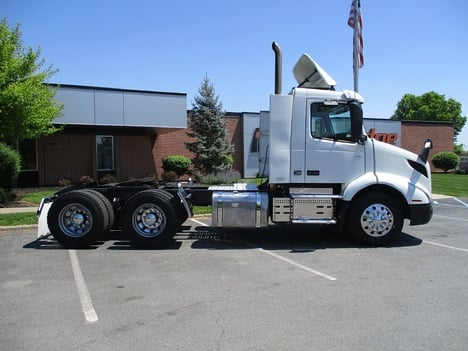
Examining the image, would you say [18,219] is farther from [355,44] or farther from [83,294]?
[355,44]

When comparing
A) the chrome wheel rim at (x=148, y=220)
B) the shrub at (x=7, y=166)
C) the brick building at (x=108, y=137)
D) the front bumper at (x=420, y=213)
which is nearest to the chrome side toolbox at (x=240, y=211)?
the chrome wheel rim at (x=148, y=220)

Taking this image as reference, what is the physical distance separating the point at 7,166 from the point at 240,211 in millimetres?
10974

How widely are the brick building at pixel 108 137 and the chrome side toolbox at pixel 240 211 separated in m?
11.4

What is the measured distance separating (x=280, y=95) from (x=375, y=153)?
6.99ft

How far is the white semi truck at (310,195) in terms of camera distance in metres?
8.29

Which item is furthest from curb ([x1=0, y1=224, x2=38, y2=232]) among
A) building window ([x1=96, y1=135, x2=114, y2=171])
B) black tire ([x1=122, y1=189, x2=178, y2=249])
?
building window ([x1=96, y1=135, x2=114, y2=171])

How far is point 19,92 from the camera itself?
13.1m

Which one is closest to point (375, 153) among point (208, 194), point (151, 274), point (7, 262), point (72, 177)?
point (208, 194)

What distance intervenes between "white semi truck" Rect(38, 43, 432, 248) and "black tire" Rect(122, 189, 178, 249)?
0.02m

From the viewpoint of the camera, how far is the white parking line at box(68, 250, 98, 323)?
4715mm

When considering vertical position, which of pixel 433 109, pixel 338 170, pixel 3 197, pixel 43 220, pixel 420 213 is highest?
pixel 433 109

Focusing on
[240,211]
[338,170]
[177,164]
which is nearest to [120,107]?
[177,164]

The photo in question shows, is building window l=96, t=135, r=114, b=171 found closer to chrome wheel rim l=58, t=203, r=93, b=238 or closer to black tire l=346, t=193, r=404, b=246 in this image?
chrome wheel rim l=58, t=203, r=93, b=238

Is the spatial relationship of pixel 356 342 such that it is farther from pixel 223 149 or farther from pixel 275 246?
pixel 223 149
